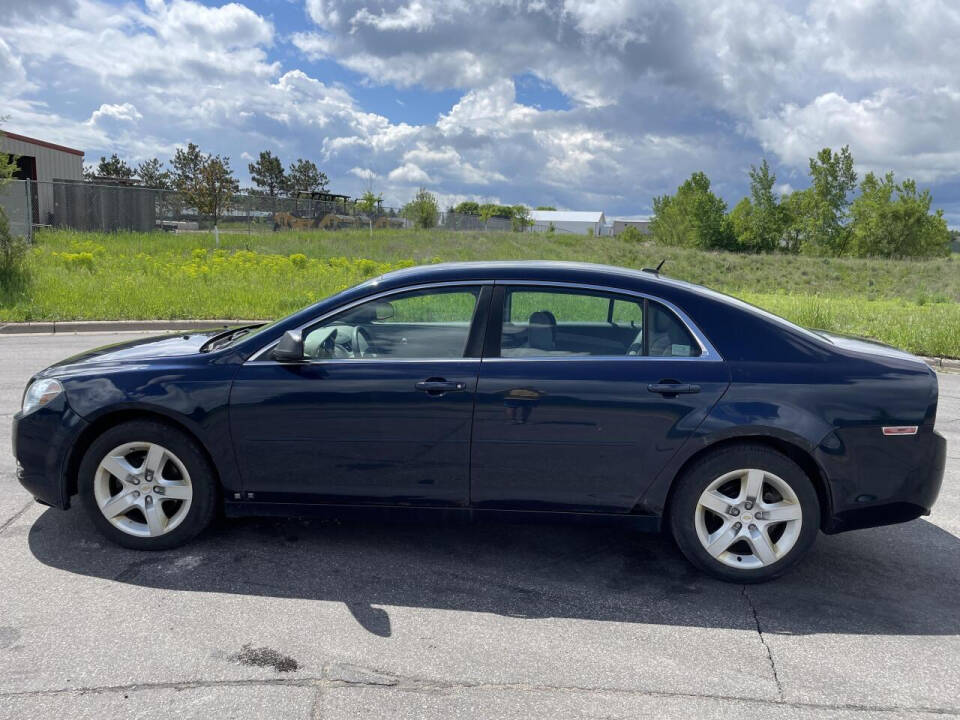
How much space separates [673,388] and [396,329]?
57.4 inches

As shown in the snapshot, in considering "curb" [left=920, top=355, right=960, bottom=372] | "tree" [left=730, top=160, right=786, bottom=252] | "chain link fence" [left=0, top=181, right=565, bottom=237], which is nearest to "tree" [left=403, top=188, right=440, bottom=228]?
"chain link fence" [left=0, top=181, right=565, bottom=237]

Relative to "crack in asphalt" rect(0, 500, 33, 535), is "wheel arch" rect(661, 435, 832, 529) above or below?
above

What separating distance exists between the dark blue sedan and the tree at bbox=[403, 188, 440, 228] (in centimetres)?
4966

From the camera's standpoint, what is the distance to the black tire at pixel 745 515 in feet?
11.9

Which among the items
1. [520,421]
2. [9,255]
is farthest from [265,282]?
[520,421]

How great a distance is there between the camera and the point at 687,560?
13.1 ft

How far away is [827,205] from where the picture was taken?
58.3 metres

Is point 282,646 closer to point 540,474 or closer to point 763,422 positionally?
point 540,474

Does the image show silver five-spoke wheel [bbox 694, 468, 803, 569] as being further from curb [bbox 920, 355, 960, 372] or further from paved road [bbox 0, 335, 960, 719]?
curb [bbox 920, 355, 960, 372]

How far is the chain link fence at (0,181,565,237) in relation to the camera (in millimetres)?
28969

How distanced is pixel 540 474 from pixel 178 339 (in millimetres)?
2380

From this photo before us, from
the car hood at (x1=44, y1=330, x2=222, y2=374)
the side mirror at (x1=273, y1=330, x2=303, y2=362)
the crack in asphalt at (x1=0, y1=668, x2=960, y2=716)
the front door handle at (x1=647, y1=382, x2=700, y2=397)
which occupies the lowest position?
the crack in asphalt at (x1=0, y1=668, x2=960, y2=716)

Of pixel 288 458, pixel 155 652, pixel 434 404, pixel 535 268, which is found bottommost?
pixel 155 652

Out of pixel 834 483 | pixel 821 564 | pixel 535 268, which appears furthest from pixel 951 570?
pixel 535 268
